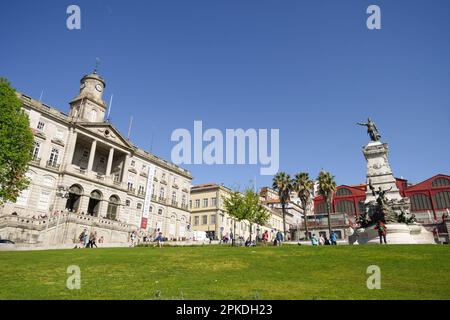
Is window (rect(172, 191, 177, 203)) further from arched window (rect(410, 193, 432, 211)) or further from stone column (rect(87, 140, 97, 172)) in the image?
arched window (rect(410, 193, 432, 211))

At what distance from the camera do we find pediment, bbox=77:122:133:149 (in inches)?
2007

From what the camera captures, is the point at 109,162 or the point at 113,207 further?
the point at 109,162

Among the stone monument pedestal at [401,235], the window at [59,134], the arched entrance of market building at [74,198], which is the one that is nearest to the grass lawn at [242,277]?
the stone monument pedestal at [401,235]

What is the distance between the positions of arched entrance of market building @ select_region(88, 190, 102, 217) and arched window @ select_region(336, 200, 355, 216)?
55409mm

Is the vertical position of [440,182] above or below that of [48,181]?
above

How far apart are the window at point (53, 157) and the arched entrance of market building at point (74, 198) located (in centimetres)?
452

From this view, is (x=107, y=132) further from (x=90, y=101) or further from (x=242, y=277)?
(x=242, y=277)

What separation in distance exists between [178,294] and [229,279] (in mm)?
3486

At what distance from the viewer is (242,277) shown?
13.3 metres

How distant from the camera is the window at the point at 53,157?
45.4 m

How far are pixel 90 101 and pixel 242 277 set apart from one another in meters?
52.4

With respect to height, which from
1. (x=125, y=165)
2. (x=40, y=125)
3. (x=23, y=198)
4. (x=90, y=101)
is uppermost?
(x=90, y=101)

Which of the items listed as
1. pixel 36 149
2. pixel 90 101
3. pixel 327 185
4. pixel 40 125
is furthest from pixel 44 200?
pixel 327 185

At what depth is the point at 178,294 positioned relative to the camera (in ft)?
32.7
